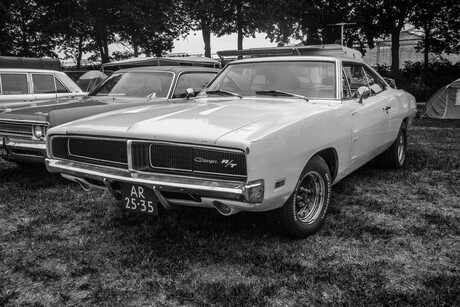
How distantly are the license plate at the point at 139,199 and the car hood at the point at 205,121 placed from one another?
0.36 m

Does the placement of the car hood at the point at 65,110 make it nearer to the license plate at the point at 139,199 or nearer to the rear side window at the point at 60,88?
the license plate at the point at 139,199

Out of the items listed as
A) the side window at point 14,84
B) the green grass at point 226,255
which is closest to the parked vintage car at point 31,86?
the side window at point 14,84

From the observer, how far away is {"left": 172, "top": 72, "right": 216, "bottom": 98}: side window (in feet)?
19.3

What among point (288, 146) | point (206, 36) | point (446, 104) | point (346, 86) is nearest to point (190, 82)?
point (346, 86)

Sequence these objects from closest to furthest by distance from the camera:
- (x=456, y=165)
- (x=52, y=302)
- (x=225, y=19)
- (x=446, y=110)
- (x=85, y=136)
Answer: (x=52, y=302) < (x=85, y=136) < (x=456, y=165) < (x=446, y=110) < (x=225, y=19)

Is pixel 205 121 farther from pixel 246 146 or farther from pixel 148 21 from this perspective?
pixel 148 21

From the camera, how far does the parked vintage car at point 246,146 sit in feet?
8.93

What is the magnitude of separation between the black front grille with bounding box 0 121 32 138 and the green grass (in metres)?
0.77

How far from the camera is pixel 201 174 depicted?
9.28 ft

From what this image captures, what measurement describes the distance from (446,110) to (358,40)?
17.1 metres

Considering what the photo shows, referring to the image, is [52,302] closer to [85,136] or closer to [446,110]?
[85,136]

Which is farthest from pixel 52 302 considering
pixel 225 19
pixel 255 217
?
pixel 225 19

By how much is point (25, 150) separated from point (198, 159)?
3078 millimetres

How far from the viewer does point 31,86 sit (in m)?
7.61
